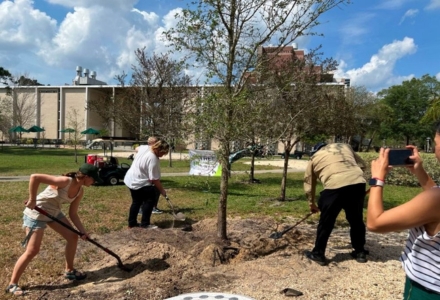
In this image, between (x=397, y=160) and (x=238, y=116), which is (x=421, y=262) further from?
(x=238, y=116)

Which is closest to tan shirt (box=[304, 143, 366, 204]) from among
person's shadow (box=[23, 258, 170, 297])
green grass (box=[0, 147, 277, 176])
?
person's shadow (box=[23, 258, 170, 297])

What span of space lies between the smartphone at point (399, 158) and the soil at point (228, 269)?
6.36 ft

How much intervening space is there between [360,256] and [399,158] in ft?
9.50

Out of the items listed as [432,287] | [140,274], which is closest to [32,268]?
[140,274]

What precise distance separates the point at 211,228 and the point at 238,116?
233cm

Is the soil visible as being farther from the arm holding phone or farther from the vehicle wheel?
the vehicle wheel

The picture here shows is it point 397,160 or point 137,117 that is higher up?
point 137,117

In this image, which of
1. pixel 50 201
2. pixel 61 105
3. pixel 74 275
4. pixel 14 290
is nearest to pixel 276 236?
pixel 74 275

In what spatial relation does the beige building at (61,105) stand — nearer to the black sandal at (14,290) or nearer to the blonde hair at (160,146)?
the blonde hair at (160,146)

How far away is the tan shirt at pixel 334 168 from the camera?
4418mm

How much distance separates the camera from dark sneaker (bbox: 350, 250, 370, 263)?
4515 millimetres

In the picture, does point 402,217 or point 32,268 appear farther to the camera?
point 32,268

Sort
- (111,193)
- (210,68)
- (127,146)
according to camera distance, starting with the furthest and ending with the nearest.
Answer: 1. (127,146)
2. (111,193)
3. (210,68)

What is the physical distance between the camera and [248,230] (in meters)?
5.88
